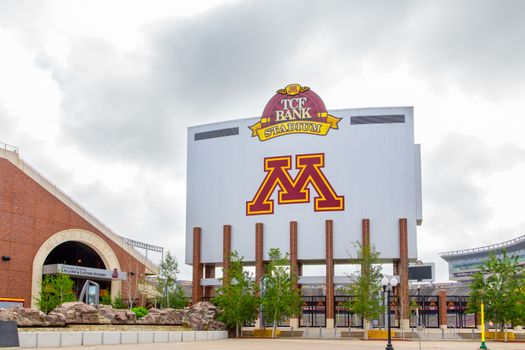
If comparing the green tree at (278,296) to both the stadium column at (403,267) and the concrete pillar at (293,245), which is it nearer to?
the concrete pillar at (293,245)

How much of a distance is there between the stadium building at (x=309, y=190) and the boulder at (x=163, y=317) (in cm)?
2089

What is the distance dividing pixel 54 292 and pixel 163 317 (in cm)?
2224

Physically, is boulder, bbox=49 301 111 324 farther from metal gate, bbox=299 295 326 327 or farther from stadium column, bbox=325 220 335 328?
metal gate, bbox=299 295 326 327

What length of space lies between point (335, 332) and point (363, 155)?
21114mm

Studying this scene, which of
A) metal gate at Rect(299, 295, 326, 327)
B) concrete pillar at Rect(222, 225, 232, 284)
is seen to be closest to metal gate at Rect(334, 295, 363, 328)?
metal gate at Rect(299, 295, 326, 327)

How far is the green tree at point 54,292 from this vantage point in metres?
70.1

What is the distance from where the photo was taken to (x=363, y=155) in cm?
7838

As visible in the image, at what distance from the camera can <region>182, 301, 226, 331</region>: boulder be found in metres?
58.0

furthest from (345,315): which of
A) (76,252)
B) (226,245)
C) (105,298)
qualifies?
(76,252)

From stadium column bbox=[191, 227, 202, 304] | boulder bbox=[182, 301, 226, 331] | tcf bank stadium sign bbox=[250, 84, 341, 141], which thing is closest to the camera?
boulder bbox=[182, 301, 226, 331]

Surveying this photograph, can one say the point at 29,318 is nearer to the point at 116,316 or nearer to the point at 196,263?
the point at 116,316

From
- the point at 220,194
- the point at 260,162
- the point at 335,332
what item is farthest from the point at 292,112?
the point at 335,332

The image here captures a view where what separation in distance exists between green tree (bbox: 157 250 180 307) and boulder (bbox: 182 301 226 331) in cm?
1910

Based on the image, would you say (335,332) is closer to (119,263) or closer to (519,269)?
(519,269)
